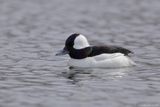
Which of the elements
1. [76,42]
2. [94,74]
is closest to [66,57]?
[76,42]

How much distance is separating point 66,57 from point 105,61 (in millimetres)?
2173

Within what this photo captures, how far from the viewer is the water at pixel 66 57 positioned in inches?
577

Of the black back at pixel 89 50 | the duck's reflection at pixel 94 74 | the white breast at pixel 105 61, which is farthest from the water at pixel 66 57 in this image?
the black back at pixel 89 50

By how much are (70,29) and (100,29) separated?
1.10 meters

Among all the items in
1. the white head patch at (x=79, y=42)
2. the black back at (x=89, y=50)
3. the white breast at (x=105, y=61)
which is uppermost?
the white head patch at (x=79, y=42)

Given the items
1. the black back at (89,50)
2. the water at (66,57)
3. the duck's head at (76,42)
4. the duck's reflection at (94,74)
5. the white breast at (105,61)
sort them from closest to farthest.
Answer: the water at (66,57) → the duck's reflection at (94,74) → the white breast at (105,61) → the black back at (89,50) → the duck's head at (76,42)

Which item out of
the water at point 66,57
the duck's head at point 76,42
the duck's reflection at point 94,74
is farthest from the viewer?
the duck's head at point 76,42

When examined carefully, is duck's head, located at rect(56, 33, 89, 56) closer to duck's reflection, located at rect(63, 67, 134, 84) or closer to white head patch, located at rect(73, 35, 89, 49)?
white head patch, located at rect(73, 35, 89, 49)

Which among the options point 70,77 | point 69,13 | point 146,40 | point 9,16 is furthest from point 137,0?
point 70,77

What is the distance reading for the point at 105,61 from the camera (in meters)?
18.4

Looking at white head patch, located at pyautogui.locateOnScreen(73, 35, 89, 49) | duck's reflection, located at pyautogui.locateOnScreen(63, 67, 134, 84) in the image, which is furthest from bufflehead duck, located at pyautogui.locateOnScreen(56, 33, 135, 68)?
duck's reflection, located at pyautogui.locateOnScreen(63, 67, 134, 84)

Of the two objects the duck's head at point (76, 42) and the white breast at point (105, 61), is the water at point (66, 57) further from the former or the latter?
the duck's head at point (76, 42)

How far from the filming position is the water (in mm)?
14648

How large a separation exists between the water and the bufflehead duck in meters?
0.30
